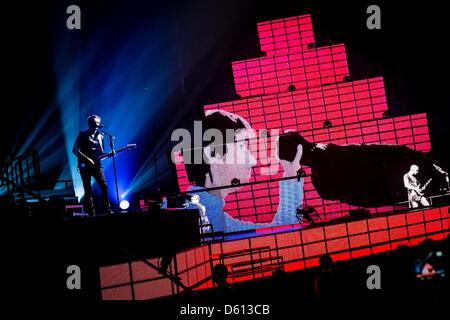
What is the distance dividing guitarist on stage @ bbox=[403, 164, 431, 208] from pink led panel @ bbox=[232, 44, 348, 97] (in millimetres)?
3174

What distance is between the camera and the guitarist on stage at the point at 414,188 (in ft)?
35.0

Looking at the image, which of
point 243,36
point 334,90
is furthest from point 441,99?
point 243,36

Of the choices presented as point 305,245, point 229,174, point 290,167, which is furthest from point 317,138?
point 305,245

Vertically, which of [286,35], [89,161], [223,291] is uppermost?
[286,35]

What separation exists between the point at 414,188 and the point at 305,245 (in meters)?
4.32

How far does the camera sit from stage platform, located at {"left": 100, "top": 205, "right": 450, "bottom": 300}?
770 cm

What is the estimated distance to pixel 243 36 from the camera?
13.1 metres

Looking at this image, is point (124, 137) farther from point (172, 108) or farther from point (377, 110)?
point (377, 110)

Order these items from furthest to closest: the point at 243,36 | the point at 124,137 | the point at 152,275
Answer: the point at 243,36, the point at 124,137, the point at 152,275

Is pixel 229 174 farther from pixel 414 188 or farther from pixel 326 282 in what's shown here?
pixel 326 282

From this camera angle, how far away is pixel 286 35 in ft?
40.7

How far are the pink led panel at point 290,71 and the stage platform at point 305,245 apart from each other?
4.87 metres

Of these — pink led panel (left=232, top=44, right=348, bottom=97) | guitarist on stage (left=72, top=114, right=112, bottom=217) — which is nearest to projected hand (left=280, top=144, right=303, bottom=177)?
pink led panel (left=232, top=44, right=348, bottom=97)

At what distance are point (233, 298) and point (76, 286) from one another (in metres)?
2.27
